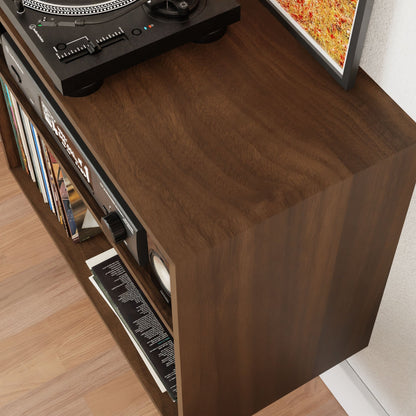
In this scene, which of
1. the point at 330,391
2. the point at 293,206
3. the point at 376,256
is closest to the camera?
the point at 293,206

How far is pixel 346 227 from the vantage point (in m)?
1.03

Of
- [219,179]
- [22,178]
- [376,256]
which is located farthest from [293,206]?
[22,178]

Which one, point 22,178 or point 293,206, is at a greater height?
point 293,206

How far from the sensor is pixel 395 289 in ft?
4.09

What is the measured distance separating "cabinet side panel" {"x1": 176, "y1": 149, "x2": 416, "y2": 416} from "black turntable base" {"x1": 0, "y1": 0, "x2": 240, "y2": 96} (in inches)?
12.0

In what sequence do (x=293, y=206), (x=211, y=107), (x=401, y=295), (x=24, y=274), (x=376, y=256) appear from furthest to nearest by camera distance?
(x=24, y=274), (x=401, y=295), (x=376, y=256), (x=211, y=107), (x=293, y=206)

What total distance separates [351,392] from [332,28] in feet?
2.72

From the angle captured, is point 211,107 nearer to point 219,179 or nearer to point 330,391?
point 219,179

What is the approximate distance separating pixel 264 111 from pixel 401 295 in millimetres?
436

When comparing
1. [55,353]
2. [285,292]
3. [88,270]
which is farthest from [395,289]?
[55,353]

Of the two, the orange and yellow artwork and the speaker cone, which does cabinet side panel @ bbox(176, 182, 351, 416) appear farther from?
the orange and yellow artwork

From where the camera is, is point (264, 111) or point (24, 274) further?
point (24, 274)

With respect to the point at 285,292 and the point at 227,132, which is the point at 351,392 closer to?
the point at 285,292

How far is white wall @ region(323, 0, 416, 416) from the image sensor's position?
99 cm
